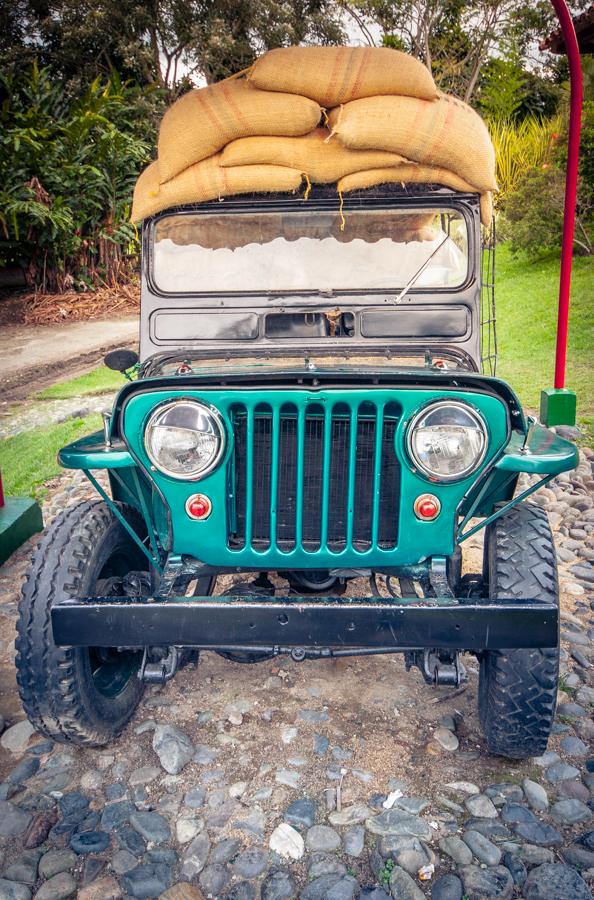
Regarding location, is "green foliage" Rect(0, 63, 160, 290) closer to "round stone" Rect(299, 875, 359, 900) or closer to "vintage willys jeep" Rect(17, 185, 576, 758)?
"vintage willys jeep" Rect(17, 185, 576, 758)

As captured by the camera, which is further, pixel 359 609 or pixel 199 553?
pixel 199 553

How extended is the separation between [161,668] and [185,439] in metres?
0.86

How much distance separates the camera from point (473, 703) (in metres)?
3.01

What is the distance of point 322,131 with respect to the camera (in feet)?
11.0

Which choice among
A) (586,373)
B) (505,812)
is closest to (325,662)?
(505,812)

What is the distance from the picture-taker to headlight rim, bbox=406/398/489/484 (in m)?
2.28

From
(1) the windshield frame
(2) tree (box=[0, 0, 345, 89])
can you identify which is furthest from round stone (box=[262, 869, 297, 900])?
(2) tree (box=[0, 0, 345, 89])

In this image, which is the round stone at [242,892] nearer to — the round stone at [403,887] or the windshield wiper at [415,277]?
the round stone at [403,887]

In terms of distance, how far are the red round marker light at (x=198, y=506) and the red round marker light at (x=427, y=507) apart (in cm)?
71

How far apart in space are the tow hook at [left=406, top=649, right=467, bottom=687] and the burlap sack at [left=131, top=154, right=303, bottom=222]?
7.09 feet

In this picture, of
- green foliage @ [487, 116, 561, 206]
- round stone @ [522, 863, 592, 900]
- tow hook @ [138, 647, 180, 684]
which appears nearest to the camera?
round stone @ [522, 863, 592, 900]

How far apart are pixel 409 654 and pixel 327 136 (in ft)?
7.72

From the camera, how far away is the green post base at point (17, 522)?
4.50m

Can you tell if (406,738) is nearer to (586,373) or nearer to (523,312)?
(586,373)
